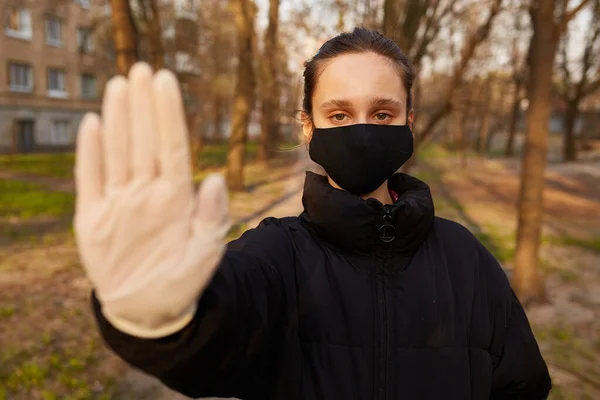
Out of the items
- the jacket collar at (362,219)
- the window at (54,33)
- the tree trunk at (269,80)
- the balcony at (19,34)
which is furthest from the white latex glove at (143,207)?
the window at (54,33)

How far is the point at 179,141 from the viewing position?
2.91 ft

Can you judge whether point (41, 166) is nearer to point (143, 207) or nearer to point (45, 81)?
point (45, 81)

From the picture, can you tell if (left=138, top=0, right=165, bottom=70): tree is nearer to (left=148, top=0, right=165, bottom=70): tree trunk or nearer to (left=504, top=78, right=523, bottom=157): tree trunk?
(left=148, top=0, right=165, bottom=70): tree trunk

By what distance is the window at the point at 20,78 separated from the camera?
2561 cm

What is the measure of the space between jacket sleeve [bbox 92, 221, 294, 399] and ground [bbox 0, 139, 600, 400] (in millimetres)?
1603

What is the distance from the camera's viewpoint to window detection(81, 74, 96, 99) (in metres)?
31.0

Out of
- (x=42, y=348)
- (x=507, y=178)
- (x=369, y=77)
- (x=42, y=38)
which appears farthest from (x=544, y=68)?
(x=42, y=38)

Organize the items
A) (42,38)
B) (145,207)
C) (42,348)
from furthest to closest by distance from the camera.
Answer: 1. (42,38)
2. (42,348)
3. (145,207)

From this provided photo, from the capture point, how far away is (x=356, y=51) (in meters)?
1.48

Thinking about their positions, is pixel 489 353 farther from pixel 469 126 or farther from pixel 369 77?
pixel 469 126

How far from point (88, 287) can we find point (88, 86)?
29.7 meters

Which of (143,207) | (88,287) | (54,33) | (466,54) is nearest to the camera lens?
(143,207)

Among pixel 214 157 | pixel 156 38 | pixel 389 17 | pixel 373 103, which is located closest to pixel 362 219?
pixel 373 103

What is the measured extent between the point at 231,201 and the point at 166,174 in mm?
11136
